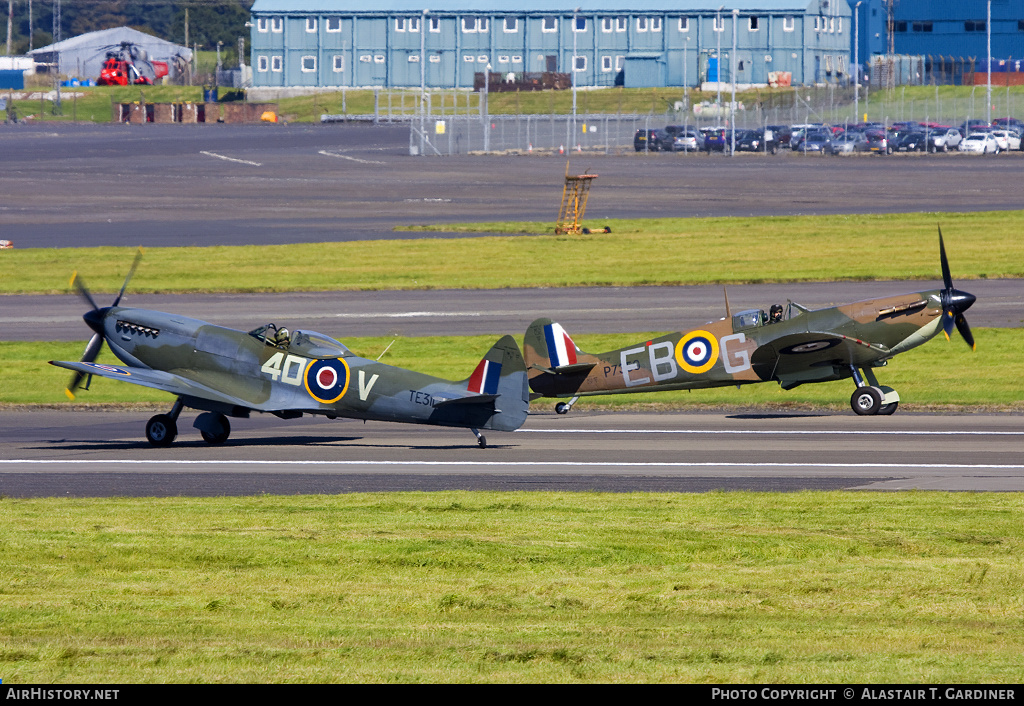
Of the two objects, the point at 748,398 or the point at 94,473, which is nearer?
the point at 94,473

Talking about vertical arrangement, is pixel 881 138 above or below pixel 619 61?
below

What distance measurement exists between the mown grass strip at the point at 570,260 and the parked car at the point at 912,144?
132 ft

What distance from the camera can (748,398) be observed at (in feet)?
94.0

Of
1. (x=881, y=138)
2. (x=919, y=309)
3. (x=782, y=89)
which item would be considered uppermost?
(x=782, y=89)

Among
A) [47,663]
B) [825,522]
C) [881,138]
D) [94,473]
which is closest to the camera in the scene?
[47,663]

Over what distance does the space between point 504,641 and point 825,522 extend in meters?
6.20

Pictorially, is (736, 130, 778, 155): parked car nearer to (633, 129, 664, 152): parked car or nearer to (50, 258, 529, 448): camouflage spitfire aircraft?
(633, 129, 664, 152): parked car

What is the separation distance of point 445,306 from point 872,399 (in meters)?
18.0

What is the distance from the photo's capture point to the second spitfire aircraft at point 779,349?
83.3ft

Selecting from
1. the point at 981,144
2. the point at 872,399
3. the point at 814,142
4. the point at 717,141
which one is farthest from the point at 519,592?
the point at 981,144

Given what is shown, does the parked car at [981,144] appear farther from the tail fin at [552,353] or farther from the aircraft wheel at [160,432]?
the aircraft wheel at [160,432]

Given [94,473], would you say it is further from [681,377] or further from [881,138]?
[881,138]

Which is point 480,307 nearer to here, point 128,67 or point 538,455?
point 538,455

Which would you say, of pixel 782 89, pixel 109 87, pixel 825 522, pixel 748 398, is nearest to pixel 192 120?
pixel 109 87
